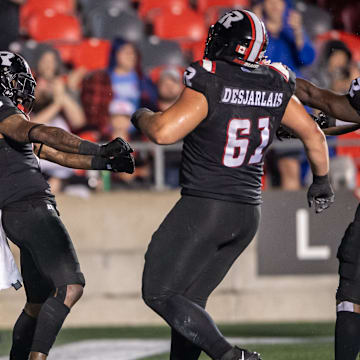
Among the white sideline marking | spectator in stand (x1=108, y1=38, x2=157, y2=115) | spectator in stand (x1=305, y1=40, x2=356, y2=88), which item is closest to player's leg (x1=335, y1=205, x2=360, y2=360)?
the white sideline marking

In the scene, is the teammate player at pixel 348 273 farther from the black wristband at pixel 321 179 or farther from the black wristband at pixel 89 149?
the black wristband at pixel 89 149

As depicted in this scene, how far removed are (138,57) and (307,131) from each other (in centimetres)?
481

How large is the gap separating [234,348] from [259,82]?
123 cm

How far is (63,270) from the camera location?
4.76 metres

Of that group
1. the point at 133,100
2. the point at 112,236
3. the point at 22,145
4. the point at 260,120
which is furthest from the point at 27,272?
the point at 133,100

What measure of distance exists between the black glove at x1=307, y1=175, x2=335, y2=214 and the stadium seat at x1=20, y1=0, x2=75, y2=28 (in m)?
7.22

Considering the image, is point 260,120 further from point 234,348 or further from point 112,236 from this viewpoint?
point 112,236

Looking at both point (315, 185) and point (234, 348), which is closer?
point (234, 348)

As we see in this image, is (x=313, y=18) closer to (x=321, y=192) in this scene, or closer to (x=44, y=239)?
(x=321, y=192)

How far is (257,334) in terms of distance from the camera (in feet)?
23.4

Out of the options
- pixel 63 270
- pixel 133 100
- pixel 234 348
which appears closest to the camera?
pixel 234 348

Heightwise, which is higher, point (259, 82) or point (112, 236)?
point (259, 82)

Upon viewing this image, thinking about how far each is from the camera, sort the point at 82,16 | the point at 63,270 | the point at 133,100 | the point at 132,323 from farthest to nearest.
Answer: the point at 82,16
the point at 133,100
the point at 132,323
the point at 63,270

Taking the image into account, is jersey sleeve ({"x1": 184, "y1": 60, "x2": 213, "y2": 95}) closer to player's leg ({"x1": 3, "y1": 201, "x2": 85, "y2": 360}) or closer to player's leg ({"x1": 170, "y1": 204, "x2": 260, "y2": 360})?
player's leg ({"x1": 170, "y1": 204, "x2": 260, "y2": 360})
